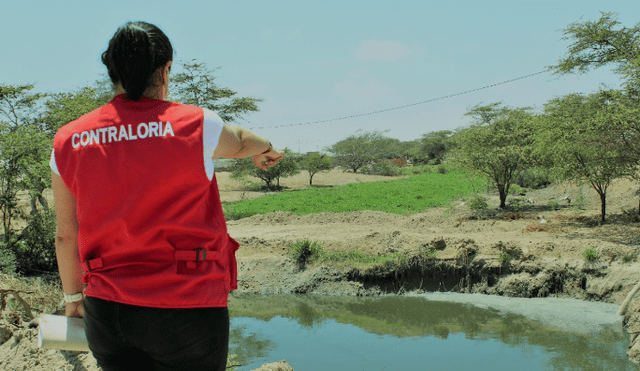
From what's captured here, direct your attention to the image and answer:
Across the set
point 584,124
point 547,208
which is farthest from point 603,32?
point 547,208

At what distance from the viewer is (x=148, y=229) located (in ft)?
4.14

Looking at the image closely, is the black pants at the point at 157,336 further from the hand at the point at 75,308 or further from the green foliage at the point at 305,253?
the green foliage at the point at 305,253

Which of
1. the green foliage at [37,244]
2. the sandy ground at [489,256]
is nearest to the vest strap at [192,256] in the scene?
the sandy ground at [489,256]

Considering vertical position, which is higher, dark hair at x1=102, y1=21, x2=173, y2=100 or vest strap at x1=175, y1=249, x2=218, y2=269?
dark hair at x1=102, y1=21, x2=173, y2=100

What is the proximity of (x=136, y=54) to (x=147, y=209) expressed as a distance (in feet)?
1.48

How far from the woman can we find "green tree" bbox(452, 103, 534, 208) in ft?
52.0

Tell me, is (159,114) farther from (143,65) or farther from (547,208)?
(547,208)

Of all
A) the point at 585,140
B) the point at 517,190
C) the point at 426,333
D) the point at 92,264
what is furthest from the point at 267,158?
the point at 517,190

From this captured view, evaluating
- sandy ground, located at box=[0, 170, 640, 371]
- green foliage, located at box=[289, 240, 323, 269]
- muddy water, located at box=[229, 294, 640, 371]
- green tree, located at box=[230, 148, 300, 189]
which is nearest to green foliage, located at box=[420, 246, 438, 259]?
sandy ground, located at box=[0, 170, 640, 371]

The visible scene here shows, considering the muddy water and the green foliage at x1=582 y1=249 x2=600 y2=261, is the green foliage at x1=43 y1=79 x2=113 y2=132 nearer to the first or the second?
the muddy water

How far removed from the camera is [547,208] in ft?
54.6

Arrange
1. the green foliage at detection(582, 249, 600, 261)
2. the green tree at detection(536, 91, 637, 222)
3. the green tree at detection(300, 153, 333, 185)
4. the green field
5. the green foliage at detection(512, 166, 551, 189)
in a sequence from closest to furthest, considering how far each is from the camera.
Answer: the green foliage at detection(582, 249, 600, 261)
the green tree at detection(536, 91, 637, 222)
the green field
the green foliage at detection(512, 166, 551, 189)
the green tree at detection(300, 153, 333, 185)

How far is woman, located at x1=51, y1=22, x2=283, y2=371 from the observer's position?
1271 mm

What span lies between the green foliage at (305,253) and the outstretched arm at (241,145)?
953 centimetres
